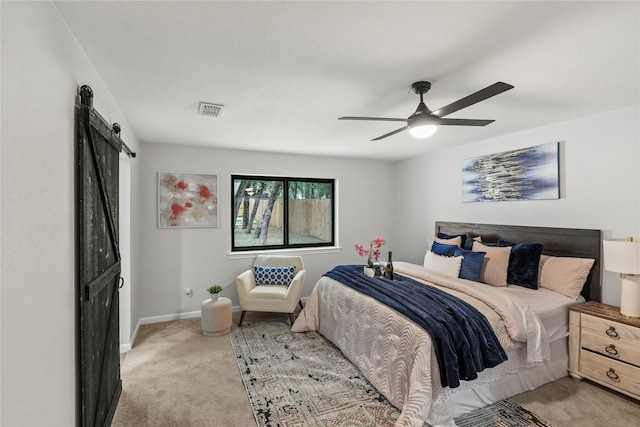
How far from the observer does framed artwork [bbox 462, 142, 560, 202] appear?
346 centimetres

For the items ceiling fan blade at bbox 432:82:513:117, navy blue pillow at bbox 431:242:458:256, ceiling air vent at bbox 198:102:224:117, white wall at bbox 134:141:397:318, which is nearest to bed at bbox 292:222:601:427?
navy blue pillow at bbox 431:242:458:256

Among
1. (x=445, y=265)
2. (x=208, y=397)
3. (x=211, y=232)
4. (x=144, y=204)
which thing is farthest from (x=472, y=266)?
(x=144, y=204)

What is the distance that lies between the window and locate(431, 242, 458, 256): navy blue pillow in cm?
185

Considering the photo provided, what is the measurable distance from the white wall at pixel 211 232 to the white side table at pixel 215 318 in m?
0.82

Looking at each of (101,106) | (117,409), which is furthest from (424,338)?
(101,106)

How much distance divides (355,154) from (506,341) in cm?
339

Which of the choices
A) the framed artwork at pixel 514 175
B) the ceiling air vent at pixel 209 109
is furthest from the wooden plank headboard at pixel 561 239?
the ceiling air vent at pixel 209 109

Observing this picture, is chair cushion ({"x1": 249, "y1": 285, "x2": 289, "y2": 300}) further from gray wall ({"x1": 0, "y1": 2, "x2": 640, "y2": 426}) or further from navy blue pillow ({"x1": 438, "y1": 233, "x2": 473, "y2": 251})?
navy blue pillow ({"x1": 438, "y1": 233, "x2": 473, "y2": 251})

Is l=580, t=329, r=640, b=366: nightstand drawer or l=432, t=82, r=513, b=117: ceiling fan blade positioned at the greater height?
l=432, t=82, r=513, b=117: ceiling fan blade

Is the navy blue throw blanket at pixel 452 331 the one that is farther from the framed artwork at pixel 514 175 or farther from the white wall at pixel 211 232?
the white wall at pixel 211 232

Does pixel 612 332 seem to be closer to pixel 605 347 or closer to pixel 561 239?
pixel 605 347

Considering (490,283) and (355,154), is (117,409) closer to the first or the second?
(490,283)

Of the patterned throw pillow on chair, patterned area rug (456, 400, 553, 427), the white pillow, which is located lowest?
patterned area rug (456, 400, 553, 427)

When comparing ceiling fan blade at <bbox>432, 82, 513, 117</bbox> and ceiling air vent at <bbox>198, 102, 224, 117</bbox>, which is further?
ceiling air vent at <bbox>198, 102, 224, 117</bbox>
